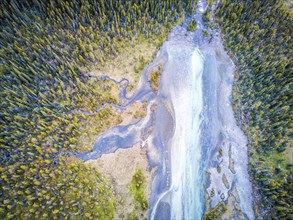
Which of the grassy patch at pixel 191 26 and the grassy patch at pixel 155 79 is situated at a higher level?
the grassy patch at pixel 191 26

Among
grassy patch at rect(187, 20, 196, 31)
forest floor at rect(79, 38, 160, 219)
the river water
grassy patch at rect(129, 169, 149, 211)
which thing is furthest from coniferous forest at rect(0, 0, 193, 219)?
the river water

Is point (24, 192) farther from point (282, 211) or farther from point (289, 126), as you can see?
point (289, 126)

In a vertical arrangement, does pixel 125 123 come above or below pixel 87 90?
below

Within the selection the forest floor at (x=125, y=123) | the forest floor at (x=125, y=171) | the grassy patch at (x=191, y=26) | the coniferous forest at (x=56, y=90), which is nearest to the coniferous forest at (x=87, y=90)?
the coniferous forest at (x=56, y=90)

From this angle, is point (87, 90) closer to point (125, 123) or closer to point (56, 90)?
point (56, 90)

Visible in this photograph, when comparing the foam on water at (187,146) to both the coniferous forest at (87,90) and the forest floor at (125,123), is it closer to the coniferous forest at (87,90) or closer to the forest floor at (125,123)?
the forest floor at (125,123)

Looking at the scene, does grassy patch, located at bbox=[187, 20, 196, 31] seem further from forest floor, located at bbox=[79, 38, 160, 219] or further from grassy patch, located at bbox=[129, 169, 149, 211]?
grassy patch, located at bbox=[129, 169, 149, 211]

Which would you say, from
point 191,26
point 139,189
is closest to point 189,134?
point 139,189
